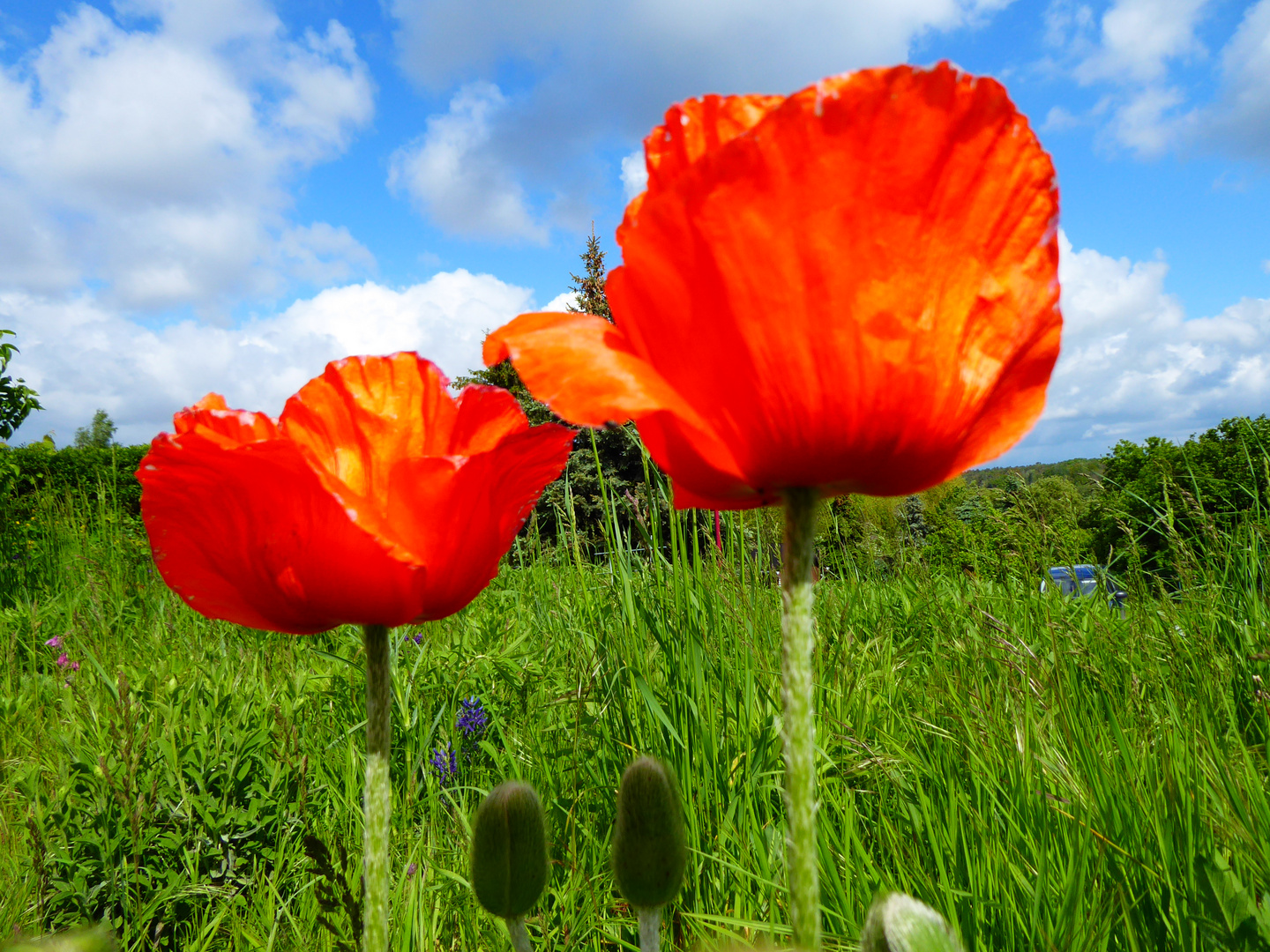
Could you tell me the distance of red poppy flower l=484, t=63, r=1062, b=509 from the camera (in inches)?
22.5

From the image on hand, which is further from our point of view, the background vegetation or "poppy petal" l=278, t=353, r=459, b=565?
the background vegetation

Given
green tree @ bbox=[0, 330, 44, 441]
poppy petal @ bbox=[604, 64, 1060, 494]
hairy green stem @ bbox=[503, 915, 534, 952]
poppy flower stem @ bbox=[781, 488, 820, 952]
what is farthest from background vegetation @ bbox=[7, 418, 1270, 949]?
green tree @ bbox=[0, 330, 44, 441]

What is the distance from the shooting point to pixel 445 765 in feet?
6.96

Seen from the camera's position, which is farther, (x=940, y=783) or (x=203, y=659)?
(x=203, y=659)

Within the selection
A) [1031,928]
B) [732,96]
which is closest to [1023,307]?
[732,96]

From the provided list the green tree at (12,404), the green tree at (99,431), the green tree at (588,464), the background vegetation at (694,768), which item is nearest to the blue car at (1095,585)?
the background vegetation at (694,768)

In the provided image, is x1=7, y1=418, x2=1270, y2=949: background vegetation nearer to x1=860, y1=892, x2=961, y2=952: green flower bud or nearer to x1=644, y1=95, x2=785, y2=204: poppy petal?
x1=860, y1=892, x2=961, y2=952: green flower bud

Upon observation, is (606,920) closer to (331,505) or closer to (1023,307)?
(331,505)

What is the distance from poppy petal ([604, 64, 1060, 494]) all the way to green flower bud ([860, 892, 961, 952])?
31cm

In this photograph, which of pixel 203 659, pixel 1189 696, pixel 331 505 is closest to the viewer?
pixel 331 505

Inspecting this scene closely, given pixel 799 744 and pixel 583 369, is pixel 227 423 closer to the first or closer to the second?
pixel 583 369

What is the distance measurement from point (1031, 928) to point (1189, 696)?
1395mm

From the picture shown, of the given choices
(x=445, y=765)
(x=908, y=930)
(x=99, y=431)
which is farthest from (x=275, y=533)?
Result: (x=99, y=431)

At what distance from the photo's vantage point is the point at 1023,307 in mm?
616
